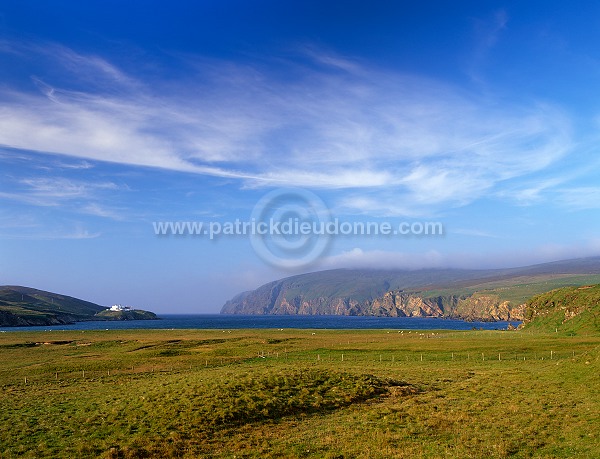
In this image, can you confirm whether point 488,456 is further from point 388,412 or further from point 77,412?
point 77,412

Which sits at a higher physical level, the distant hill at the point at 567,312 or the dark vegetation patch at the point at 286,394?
the dark vegetation patch at the point at 286,394

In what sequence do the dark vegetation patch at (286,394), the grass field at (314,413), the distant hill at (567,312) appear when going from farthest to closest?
the distant hill at (567,312) < the dark vegetation patch at (286,394) < the grass field at (314,413)

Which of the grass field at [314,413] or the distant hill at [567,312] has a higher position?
the grass field at [314,413]

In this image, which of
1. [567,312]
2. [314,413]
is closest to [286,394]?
[314,413]

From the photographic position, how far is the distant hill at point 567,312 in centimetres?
11750

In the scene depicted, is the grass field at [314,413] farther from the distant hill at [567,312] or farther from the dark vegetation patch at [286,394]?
the distant hill at [567,312]

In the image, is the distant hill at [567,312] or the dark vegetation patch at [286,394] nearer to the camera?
the dark vegetation patch at [286,394]

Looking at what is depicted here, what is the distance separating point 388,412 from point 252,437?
12833 millimetres

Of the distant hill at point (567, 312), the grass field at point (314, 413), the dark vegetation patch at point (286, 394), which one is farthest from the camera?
the distant hill at point (567, 312)

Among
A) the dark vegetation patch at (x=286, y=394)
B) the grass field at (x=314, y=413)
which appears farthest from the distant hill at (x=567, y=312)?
the dark vegetation patch at (x=286, y=394)

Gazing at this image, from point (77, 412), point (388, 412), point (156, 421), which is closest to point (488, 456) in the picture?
point (388, 412)

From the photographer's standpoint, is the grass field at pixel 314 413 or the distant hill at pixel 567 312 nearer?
the grass field at pixel 314 413

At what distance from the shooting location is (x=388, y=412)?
3697 cm

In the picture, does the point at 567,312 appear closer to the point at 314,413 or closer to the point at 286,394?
the point at 286,394
